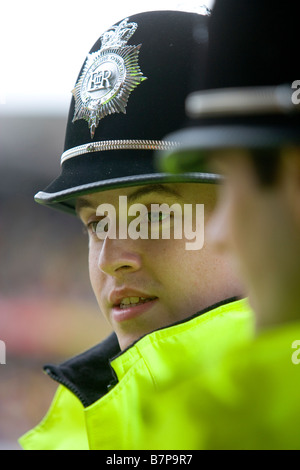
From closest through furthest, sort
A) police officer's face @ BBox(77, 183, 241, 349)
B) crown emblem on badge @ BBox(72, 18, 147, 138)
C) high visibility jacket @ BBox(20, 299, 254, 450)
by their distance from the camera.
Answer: high visibility jacket @ BBox(20, 299, 254, 450)
police officer's face @ BBox(77, 183, 241, 349)
crown emblem on badge @ BBox(72, 18, 147, 138)

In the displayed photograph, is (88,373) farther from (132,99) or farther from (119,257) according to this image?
(132,99)

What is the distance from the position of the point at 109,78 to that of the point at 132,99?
9cm

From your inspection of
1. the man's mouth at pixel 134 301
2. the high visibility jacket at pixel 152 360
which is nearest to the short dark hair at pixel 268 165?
the high visibility jacket at pixel 152 360

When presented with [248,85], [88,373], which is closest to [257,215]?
[248,85]

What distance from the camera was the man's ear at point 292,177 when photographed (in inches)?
27.5

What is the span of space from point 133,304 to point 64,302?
7.18 metres

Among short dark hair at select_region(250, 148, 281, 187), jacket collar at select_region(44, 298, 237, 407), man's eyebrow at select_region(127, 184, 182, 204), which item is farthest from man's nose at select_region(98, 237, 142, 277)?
short dark hair at select_region(250, 148, 281, 187)

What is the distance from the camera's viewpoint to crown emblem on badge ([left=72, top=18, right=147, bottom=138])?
1552mm

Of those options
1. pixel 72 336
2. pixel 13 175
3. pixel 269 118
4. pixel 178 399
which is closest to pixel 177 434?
pixel 178 399

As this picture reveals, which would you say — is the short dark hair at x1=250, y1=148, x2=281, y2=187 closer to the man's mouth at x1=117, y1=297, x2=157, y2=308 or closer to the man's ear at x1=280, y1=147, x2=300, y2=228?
the man's ear at x1=280, y1=147, x2=300, y2=228

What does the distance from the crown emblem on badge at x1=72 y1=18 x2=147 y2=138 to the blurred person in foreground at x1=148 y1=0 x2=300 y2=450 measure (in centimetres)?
72

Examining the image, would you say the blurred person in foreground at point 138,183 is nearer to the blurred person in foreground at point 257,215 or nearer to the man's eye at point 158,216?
the man's eye at point 158,216

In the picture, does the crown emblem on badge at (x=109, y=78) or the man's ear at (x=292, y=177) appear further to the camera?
the crown emblem on badge at (x=109, y=78)

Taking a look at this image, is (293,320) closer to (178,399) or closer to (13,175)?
(178,399)
